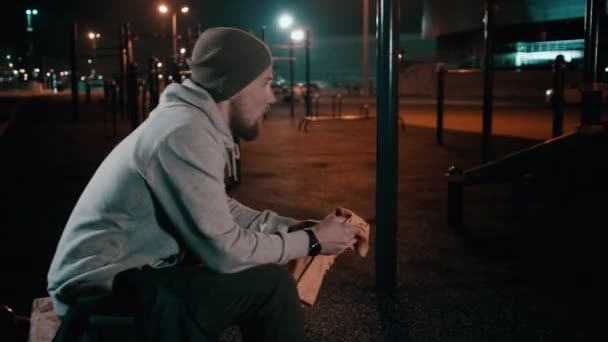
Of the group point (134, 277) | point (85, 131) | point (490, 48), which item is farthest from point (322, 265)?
point (85, 131)

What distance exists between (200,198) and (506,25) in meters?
38.0

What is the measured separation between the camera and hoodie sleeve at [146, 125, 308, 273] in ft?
8.01

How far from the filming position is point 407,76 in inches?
1839

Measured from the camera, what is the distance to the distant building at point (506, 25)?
32.8 meters

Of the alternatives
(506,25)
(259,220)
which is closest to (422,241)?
(259,220)

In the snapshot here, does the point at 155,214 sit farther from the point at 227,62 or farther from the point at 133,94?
the point at 133,94

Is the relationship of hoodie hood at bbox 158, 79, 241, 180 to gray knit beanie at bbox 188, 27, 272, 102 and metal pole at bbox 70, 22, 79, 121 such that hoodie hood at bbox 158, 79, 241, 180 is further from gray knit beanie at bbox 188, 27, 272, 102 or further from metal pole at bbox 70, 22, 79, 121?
metal pole at bbox 70, 22, 79, 121

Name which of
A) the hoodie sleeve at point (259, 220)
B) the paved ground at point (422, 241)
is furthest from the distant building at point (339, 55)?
the hoodie sleeve at point (259, 220)

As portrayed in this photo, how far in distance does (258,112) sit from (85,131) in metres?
15.3

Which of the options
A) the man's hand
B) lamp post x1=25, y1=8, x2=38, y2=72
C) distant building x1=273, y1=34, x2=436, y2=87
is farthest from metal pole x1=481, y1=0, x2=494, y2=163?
distant building x1=273, y1=34, x2=436, y2=87

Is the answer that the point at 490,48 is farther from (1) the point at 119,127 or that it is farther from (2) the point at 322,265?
(1) the point at 119,127

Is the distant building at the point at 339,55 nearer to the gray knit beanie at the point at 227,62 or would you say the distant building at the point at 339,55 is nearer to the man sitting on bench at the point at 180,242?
the gray knit beanie at the point at 227,62

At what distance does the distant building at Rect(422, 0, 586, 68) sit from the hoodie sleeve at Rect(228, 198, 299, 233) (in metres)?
27.8

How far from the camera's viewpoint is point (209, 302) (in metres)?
2.43
